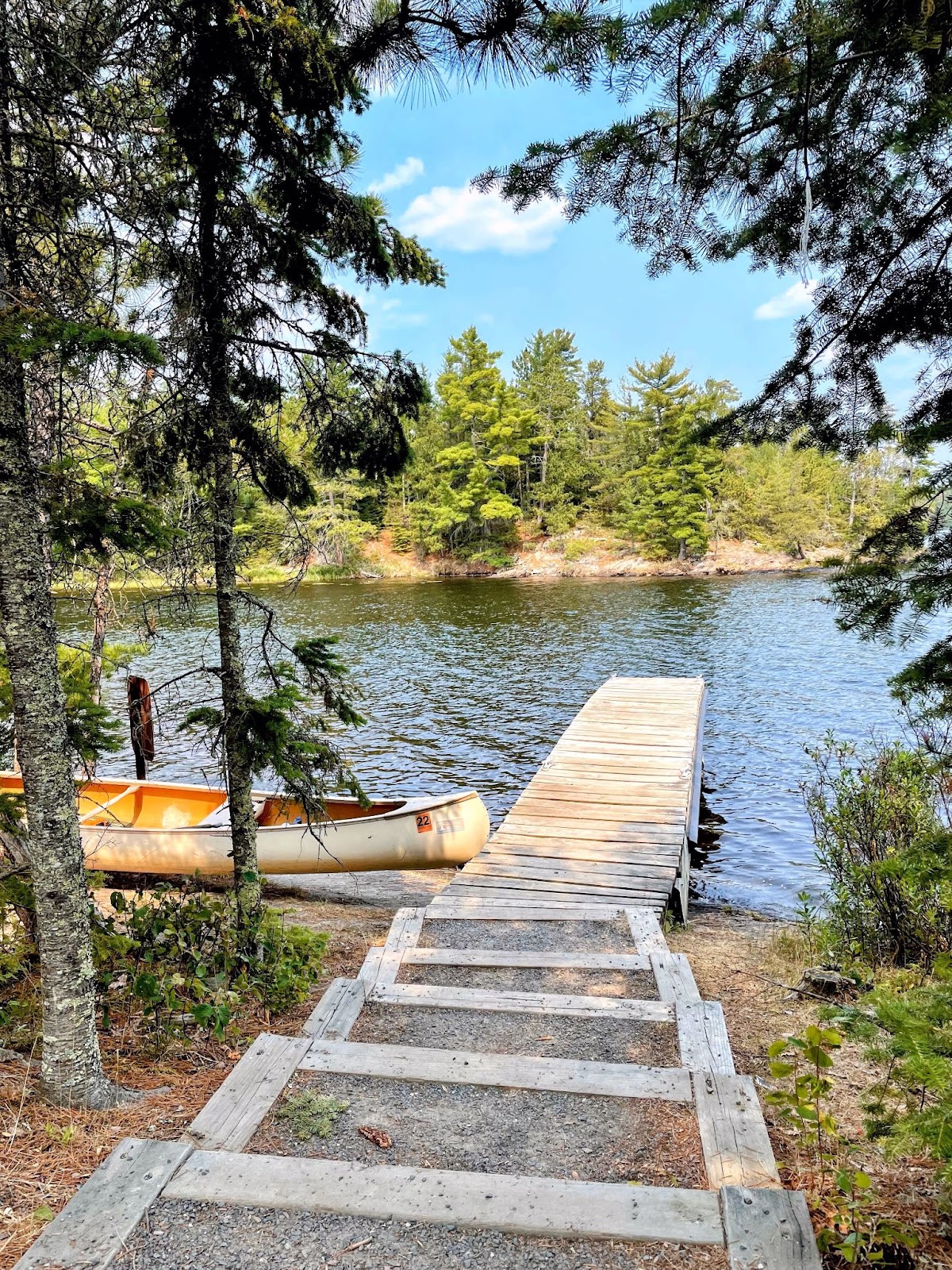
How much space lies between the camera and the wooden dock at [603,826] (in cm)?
607

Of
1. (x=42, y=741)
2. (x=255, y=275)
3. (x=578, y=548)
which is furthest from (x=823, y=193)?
(x=578, y=548)

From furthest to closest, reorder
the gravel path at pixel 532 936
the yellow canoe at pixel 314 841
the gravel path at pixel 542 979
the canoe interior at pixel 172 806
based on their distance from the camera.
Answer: the canoe interior at pixel 172 806 < the yellow canoe at pixel 314 841 < the gravel path at pixel 532 936 < the gravel path at pixel 542 979

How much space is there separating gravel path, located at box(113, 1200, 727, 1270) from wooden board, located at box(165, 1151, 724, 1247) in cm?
3

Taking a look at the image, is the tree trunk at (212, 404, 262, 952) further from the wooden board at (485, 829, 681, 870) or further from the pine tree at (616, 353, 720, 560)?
the pine tree at (616, 353, 720, 560)

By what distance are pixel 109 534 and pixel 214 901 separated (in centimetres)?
225

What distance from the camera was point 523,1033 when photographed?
3533mm

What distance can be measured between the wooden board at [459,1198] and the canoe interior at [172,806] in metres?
5.97

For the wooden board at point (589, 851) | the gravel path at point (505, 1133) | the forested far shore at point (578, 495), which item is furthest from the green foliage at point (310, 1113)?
the forested far shore at point (578, 495)

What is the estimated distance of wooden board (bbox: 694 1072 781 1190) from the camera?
234cm

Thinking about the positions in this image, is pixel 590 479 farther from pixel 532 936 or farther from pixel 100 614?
pixel 532 936

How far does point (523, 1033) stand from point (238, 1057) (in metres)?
1.35

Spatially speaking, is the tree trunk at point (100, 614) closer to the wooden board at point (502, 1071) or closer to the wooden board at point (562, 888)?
the wooden board at point (562, 888)

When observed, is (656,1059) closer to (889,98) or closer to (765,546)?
(889,98)

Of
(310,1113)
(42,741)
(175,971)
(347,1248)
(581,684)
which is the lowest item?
(581,684)
